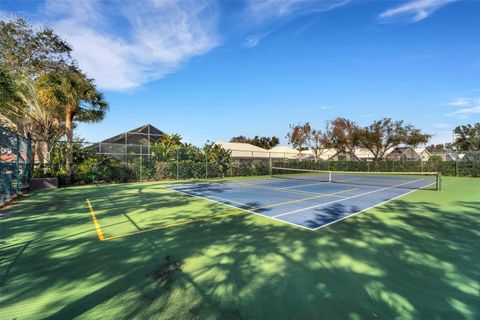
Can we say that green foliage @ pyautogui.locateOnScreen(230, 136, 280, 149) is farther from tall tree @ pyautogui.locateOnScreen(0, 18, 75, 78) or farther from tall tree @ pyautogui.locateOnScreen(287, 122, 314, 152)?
tall tree @ pyautogui.locateOnScreen(0, 18, 75, 78)

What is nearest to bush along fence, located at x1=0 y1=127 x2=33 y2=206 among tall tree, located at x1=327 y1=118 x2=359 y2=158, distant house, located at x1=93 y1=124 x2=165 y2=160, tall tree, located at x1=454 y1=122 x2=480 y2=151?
distant house, located at x1=93 y1=124 x2=165 y2=160

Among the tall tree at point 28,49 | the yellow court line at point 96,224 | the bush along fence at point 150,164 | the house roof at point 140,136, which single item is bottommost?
the yellow court line at point 96,224

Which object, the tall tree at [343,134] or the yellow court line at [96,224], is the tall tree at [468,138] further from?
the yellow court line at [96,224]

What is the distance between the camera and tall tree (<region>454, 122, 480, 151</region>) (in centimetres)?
4921

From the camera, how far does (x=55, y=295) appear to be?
318cm

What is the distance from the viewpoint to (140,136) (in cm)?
2528

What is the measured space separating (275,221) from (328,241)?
1.91 meters

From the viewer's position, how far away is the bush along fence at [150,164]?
16.4m

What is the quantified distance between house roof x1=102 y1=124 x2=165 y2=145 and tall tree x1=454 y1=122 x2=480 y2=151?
196ft

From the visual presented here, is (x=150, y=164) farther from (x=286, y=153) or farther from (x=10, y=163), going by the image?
(x=286, y=153)

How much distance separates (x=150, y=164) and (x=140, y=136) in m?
6.68

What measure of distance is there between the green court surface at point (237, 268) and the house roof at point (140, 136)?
1783 cm

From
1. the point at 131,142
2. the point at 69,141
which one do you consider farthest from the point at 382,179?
the point at 69,141

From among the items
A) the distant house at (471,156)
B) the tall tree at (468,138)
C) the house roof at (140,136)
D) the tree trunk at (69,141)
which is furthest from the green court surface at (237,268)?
the tall tree at (468,138)
